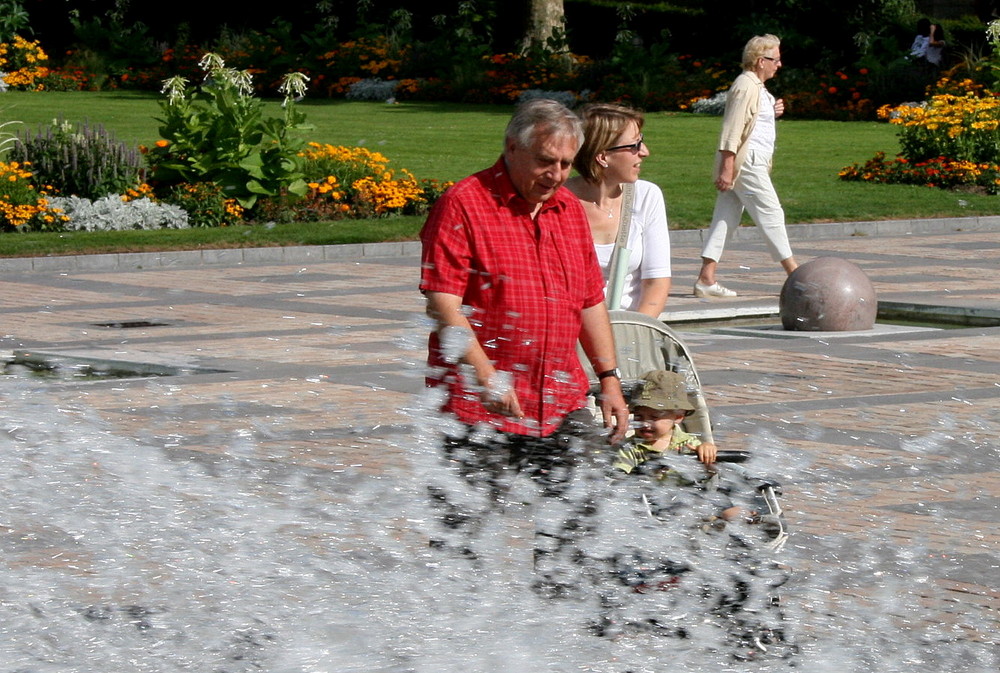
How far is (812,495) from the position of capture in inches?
259

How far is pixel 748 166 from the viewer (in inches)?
526

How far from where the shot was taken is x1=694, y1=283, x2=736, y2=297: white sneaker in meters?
13.0

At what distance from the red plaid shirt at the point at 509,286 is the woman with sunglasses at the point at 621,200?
3.07 feet

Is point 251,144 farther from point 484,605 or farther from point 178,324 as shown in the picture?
point 484,605

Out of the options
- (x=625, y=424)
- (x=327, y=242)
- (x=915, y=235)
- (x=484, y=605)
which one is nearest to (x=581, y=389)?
(x=625, y=424)

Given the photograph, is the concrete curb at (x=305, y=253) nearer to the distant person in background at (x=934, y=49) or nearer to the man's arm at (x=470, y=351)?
the man's arm at (x=470, y=351)

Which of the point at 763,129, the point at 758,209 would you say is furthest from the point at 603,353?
the point at 763,129

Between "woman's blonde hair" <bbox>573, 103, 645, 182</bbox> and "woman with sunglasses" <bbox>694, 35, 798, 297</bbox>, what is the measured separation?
284 inches

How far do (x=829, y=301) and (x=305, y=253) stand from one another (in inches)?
270

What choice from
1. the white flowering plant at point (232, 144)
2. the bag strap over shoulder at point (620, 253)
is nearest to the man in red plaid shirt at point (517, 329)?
the bag strap over shoulder at point (620, 253)

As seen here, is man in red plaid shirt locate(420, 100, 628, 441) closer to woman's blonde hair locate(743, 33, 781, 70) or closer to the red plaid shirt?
the red plaid shirt

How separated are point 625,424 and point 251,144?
14.9 meters

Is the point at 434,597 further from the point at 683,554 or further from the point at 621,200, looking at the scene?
the point at 621,200

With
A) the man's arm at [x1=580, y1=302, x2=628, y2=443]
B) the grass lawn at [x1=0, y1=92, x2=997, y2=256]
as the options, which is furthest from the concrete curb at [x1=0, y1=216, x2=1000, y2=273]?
the man's arm at [x1=580, y1=302, x2=628, y2=443]
